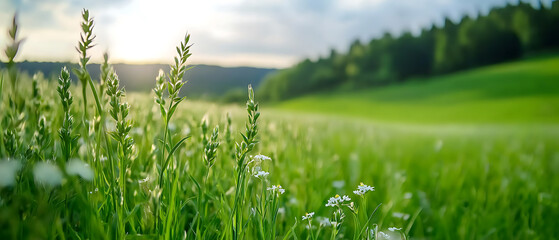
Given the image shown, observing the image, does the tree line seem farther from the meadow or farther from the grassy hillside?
the meadow

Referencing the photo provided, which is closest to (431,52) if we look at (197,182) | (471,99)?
(471,99)

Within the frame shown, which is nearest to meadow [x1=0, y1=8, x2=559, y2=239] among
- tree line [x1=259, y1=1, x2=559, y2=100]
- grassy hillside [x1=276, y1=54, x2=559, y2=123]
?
grassy hillside [x1=276, y1=54, x2=559, y2=123]

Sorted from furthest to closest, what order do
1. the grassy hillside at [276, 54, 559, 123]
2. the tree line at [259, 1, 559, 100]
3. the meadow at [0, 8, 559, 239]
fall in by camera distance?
the tree line at [259, 1, 559, 100]
the grassy hillside at [276, 54, 559, 123]
the meadow at [0, 8, 559, 239]

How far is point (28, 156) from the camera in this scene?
1.39m

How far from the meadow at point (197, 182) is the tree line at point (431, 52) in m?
78.9

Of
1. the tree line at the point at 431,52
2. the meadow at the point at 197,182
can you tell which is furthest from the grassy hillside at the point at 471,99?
the meadow at the point at 197,182

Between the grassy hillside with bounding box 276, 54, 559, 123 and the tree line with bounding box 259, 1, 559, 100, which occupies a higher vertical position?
the tree line with bounding box 259, 1, 559, 100

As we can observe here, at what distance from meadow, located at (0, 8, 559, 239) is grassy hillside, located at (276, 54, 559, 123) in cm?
3986

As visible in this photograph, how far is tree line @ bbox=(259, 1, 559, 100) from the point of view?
71.9 m

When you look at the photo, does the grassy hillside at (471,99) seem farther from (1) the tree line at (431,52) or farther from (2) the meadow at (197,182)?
(2) the meadow at (197,182)

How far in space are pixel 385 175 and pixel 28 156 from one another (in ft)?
13.8

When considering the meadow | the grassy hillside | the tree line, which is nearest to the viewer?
the meadow

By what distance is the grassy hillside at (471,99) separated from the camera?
Answer: 143ft

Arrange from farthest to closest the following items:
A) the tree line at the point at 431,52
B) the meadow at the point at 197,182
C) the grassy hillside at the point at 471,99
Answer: the tree line at the point at 431,52
the grassy hillside at the point at 471,99
the meadow at the point at 197,182
